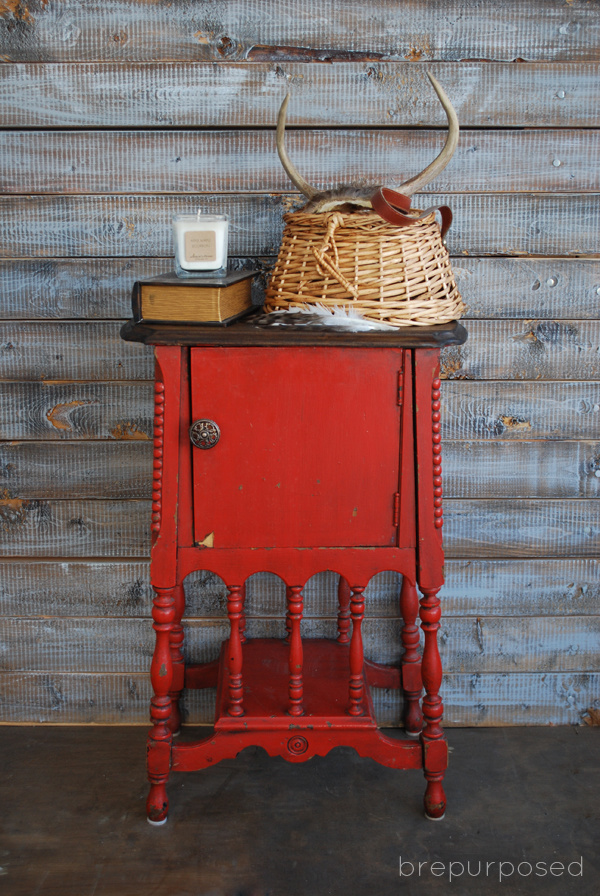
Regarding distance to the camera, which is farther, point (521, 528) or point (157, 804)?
point (521, 528)

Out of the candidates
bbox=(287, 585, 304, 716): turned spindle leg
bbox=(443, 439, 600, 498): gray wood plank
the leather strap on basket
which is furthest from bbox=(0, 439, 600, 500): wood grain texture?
the leather strap on basket

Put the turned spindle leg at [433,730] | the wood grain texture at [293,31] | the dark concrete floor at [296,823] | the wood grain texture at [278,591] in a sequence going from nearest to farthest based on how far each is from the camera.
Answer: the dark concrete floor at [296,823]
the turned spindle leg at [433,730]
the wood grain texture at [293,31]
the wood grain texture at [278,591]

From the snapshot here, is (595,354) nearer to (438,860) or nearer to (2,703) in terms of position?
(438,860)

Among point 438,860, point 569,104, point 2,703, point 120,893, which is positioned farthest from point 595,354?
point 2,703

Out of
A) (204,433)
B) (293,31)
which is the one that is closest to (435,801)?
(204,433)

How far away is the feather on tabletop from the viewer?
135cm

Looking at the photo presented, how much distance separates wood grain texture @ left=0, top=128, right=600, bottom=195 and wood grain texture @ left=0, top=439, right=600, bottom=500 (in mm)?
629

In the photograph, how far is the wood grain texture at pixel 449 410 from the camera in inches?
72.4

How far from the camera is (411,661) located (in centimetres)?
186

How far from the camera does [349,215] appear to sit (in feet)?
4.53

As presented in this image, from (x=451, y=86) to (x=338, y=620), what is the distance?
132 centimetres

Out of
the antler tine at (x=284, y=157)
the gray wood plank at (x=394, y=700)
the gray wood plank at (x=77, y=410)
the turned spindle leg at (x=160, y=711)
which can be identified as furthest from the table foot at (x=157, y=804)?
the antler tine at (x=284, y=157)

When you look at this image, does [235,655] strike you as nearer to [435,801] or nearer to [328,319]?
[435,801]

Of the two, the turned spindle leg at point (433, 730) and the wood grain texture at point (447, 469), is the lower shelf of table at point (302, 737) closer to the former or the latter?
the turned spindle leg at point (433, 730)
